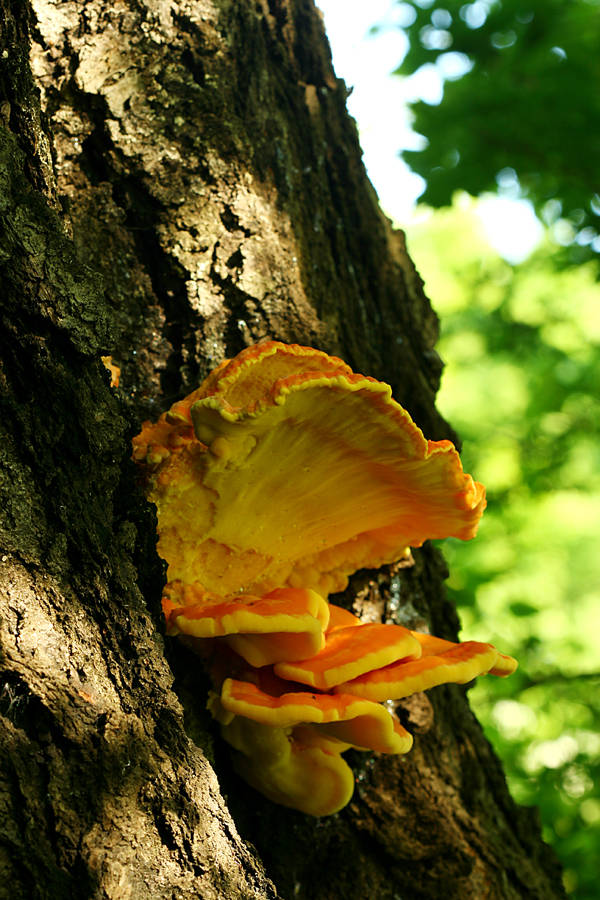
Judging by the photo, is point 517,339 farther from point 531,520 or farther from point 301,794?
point 301,794

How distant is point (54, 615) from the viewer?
1.39 meters

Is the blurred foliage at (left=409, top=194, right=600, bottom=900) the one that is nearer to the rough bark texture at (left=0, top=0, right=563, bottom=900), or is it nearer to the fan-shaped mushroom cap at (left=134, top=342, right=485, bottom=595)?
the rough bark texture at (left=0, top=0, right=563, bottom=900)

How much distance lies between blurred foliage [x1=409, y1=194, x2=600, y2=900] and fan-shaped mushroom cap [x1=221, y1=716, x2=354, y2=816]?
4.17 meters

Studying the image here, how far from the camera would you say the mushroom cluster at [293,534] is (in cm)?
154

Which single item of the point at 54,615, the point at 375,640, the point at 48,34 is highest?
the point at 48,34

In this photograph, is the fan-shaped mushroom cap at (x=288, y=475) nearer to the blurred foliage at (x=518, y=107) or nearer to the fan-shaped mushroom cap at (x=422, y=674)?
the fan-shaped mushroom cap at (x=422, y=674)

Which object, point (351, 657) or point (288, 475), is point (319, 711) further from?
point (288, 475)

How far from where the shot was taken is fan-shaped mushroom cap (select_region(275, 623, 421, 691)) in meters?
1.65

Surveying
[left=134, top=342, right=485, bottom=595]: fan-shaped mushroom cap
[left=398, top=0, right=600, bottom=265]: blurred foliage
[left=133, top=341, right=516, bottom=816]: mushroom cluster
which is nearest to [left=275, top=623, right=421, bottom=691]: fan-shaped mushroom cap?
[left=133, top=341, right=516, bottom=816]: mushroom cluster

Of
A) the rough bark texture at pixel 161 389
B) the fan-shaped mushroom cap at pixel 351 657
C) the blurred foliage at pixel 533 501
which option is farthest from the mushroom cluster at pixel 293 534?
the blurred foliage at pixel 533 501

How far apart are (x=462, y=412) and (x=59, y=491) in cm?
1224

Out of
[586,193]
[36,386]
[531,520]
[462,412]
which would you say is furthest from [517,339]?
[36,386]

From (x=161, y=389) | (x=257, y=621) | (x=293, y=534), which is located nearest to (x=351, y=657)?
(x=257, y=621)

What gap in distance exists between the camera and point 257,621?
154 cm
